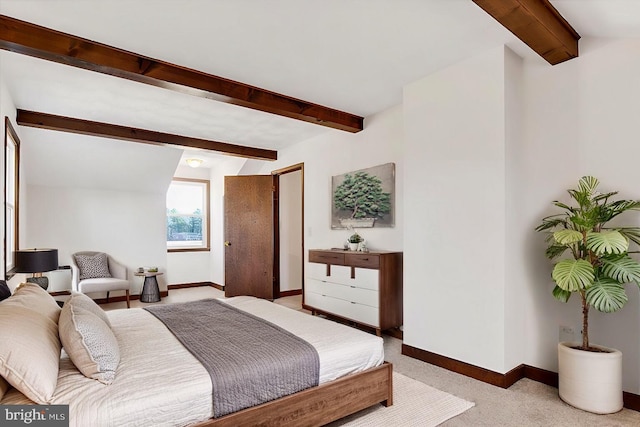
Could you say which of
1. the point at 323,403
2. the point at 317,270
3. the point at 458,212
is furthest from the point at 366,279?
the point at 323,403

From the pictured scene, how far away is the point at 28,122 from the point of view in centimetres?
407

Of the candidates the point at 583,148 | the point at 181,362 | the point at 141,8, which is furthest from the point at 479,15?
the point at 181,362

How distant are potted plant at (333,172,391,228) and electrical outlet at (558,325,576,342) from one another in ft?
6.42

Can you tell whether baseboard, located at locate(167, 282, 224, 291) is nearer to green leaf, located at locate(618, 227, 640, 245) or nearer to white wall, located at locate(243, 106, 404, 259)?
white wall, located at locate(243, 106, 404, 259)

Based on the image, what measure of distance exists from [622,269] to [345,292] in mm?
2605

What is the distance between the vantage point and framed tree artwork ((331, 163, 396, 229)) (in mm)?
4203

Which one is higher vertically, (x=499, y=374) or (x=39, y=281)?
(x=39, y=281)

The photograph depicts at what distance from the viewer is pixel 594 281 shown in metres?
2.39

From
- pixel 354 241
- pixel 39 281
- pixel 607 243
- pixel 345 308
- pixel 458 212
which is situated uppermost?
pixel 458 212

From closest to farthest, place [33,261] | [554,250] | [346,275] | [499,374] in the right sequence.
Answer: [554,250] < [499,374] < [33,261] < [346,275]

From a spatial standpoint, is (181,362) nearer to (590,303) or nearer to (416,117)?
(590,303)

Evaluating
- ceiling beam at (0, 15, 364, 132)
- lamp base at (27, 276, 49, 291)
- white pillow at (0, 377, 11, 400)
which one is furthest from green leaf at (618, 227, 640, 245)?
lamp base at (27, 276, 49, 291)

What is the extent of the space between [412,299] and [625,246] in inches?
65.3

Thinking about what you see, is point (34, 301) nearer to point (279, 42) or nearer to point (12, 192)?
point (279, 42)
